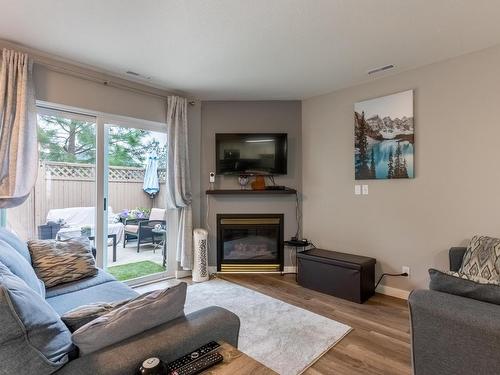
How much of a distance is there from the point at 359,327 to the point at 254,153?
2459mm

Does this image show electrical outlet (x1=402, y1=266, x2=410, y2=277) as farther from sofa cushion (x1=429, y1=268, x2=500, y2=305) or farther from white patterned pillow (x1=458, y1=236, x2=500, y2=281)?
sofa cushion (x1=429, y1=268, x2=500, y2=305)

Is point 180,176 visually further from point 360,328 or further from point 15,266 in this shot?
point 360,328

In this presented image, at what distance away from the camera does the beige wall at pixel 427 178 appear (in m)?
2.58

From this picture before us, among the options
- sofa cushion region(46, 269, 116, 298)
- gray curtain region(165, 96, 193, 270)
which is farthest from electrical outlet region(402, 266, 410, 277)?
sofa cushion region(46, 269, 116, 298)

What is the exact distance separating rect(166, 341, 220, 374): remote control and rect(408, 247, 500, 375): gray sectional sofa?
38.5 inches

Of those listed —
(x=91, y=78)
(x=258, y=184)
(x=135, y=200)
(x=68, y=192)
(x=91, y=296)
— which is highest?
(x=91, y=78)

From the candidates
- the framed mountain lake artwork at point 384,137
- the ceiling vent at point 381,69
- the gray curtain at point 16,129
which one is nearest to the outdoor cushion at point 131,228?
the gray curtain at point 16,129

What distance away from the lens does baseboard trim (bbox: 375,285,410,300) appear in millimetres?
3064

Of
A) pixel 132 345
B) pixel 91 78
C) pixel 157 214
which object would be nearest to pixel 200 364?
pixel 132 345

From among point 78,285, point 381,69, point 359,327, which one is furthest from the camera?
point 381,69

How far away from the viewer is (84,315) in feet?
3.89

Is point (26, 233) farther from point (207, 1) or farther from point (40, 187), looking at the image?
point (207, 1)

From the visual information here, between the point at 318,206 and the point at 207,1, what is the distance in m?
2.86

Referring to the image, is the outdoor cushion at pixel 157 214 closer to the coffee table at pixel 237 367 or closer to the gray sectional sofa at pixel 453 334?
the coffee table at pixel 237 367
